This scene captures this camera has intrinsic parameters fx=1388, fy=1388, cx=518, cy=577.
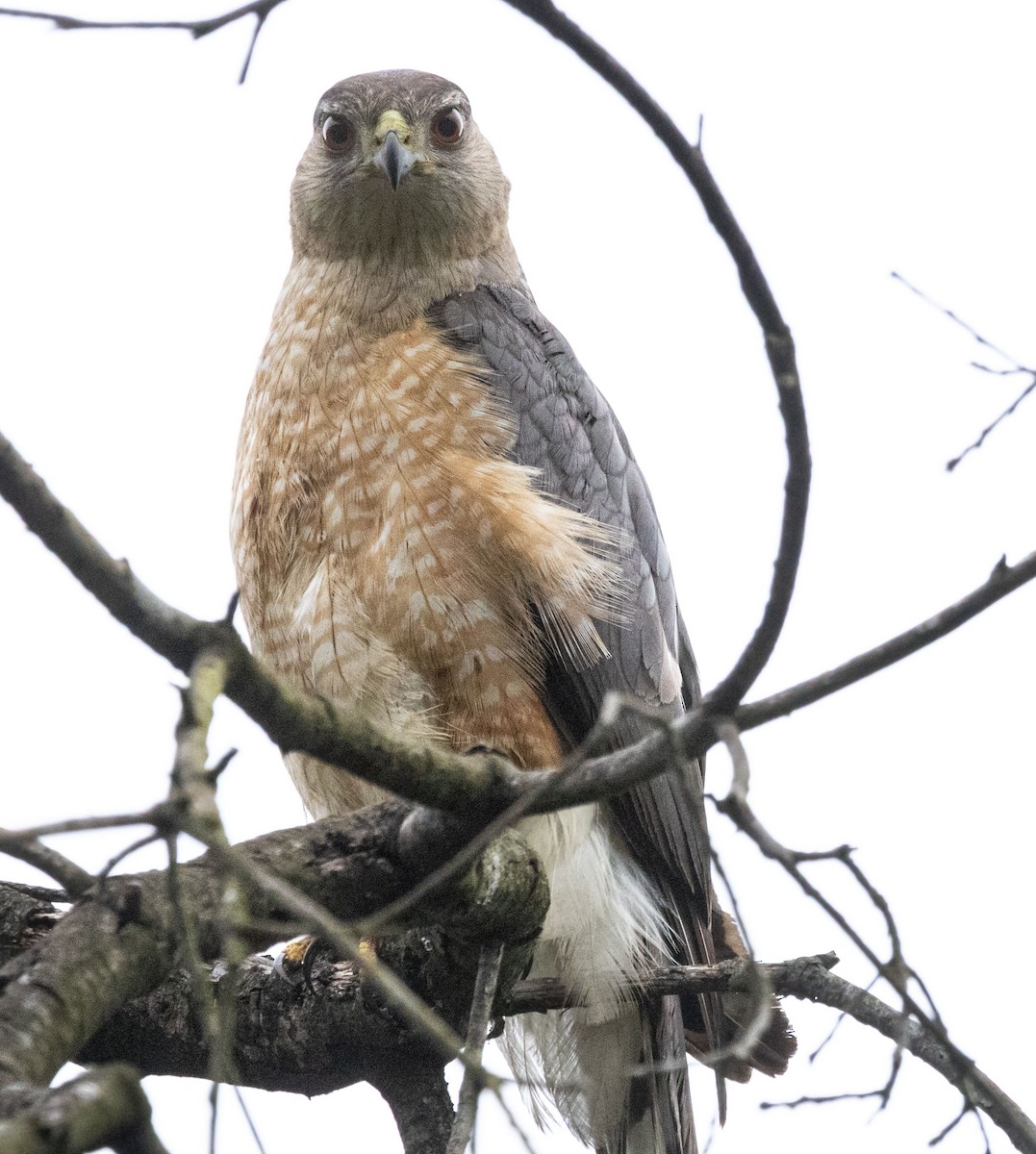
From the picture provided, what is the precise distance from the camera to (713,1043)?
4.77m

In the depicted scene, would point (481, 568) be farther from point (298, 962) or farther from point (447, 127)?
point (447, 127)

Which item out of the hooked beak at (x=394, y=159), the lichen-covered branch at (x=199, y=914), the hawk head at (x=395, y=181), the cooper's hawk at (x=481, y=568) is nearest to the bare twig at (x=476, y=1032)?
the lichen-covered branch at (x=199, y=914)

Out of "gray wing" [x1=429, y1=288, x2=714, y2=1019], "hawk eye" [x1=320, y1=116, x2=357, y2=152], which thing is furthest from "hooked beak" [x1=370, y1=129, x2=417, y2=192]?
"gray wing" [x1=429, y1=288, x2=714, y2=1019]

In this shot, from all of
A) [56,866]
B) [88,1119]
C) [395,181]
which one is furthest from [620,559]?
[88,1119]

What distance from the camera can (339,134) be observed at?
550cm

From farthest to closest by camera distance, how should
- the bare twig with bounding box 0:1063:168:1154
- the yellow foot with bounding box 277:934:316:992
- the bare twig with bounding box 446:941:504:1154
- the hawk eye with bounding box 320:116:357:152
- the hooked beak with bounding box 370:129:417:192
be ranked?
1. the hawk eye with bounding box 320:116:357:152
2. the hooked beak with bounding box 370:129:417:192
3. the yellow foot with bounding box 277:934:316:992
4. the bare twig with bounding box 446:941:504:1154
5. the bare twig with bounding box 0:1063:168:1154

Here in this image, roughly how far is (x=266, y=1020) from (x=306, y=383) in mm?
2101

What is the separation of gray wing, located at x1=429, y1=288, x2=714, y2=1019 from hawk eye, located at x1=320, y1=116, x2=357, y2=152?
2.73 ft

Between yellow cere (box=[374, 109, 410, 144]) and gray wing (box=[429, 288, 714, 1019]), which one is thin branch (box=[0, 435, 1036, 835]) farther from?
yellow cere (box=[374, 109, 410, 144])

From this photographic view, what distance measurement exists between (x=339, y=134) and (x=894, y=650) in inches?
157

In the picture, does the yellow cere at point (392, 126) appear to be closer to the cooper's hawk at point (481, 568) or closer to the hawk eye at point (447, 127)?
the cooper's hawk at point (481, 568)

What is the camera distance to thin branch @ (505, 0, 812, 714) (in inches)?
89.4

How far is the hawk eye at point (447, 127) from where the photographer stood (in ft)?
18.2

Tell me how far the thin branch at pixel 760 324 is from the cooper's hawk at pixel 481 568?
1941 millimetres
